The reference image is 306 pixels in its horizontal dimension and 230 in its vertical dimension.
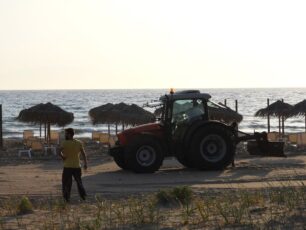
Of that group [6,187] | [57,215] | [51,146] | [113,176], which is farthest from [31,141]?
[57,215]

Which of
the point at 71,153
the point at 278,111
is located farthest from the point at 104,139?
the point at 71,153

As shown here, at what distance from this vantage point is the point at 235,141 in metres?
17.6

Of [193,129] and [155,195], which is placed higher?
[193,129]

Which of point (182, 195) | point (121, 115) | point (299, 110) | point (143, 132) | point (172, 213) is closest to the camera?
point (172, 213)

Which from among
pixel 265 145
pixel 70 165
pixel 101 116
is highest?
pixel 101 116

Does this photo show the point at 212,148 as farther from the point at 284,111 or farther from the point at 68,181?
the point at 284,111

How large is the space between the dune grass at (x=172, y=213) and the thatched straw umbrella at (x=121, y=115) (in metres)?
15.3

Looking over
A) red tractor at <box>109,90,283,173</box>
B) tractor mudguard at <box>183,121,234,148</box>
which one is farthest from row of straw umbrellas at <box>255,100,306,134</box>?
tractor mudguard at <box>183,121,234,148</box>

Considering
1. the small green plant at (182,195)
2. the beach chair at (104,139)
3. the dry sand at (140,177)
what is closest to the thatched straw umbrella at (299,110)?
the dry sand at (140,177)

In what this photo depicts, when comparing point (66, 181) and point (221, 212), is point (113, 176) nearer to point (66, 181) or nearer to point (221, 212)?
point (66, 181)

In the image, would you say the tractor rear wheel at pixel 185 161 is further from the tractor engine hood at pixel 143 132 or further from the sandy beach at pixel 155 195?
the tractor engine hood at pixel 143 132

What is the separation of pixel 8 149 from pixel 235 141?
10.3m

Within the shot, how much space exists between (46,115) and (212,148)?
373 inches

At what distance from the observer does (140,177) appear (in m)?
16.2
